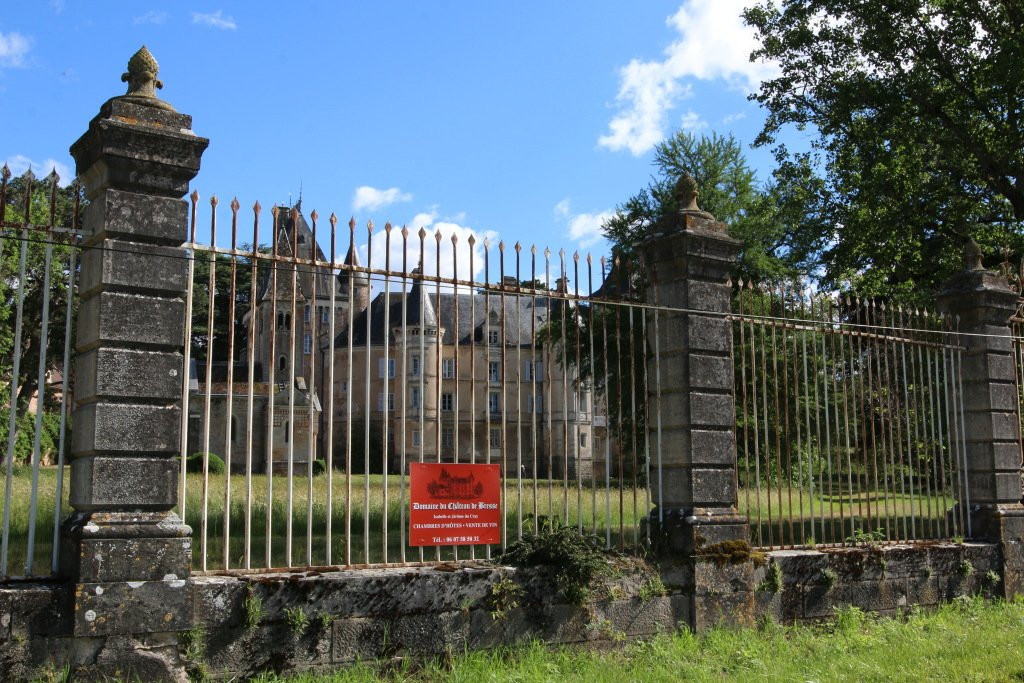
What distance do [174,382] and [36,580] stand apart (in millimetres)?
1280

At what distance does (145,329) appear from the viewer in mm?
5195

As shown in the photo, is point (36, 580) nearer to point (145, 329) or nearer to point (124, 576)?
point (124, 576)

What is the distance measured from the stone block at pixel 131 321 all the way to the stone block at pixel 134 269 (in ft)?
0.17

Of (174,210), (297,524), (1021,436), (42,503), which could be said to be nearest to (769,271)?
(1021,436)

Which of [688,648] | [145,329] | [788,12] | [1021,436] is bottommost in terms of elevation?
[688,648]

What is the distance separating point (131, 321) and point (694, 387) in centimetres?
416

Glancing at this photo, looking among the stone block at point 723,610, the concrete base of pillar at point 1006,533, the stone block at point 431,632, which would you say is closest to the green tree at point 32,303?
the stone block at point 431,632

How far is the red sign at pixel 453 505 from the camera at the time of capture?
6180 mm

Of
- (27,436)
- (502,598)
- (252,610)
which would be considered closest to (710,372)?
(502,598)

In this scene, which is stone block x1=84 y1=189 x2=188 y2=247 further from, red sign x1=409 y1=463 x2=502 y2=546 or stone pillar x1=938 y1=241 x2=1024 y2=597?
stone pillar x1=938 y1=241 x2=1024 y2=597

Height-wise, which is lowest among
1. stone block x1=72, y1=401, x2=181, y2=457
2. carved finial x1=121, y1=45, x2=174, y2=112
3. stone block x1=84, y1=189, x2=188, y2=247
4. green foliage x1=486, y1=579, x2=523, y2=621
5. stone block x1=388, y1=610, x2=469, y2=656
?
stone block x1=388, y1=610, x2=469, y2=656

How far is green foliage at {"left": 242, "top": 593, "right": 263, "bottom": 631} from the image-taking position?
521 cm

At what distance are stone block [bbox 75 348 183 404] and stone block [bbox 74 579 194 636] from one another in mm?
1035

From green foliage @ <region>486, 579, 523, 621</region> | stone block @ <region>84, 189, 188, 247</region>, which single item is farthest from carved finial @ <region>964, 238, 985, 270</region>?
stone block @ <region>84, 189, 188, 247</region>
